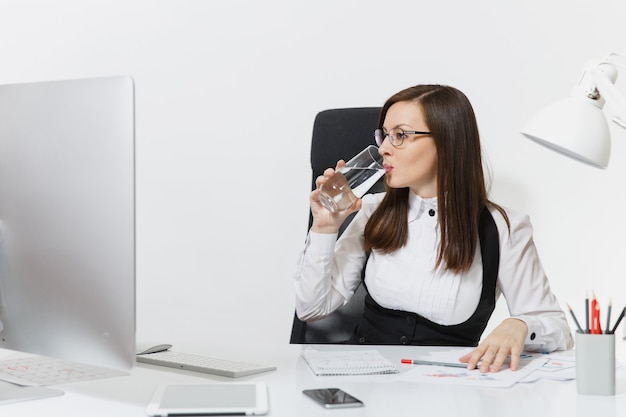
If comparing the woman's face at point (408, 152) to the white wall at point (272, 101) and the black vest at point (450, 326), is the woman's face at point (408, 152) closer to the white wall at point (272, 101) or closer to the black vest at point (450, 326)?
the black vest at point (450, 326)

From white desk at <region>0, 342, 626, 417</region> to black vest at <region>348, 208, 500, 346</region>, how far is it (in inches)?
19.3

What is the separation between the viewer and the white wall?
8.24 feet

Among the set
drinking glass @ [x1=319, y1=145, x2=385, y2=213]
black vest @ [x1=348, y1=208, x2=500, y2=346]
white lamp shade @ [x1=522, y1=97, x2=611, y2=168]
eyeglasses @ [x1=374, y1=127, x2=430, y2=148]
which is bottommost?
black vest @ [x1=348, y1=208, x2=500, y2=346]

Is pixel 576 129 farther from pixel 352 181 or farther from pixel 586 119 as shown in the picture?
pixel 352 181

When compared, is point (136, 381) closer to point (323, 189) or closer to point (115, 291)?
point (115, 291)

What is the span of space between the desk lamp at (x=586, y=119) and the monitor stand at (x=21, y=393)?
806mm

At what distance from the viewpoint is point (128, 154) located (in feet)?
3.10

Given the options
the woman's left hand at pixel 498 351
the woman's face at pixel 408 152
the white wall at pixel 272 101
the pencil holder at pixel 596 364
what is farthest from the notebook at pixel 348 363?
the white wall at pixel 272 101

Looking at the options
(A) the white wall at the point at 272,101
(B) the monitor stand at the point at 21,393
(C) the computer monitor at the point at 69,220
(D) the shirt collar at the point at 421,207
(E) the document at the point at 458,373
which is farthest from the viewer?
(A) the white wall at the point at 272,101

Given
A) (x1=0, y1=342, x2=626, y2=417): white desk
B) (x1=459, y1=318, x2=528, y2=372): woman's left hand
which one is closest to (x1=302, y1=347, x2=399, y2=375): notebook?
(x1=0, y1=342, x2=626, y2=417): white desk

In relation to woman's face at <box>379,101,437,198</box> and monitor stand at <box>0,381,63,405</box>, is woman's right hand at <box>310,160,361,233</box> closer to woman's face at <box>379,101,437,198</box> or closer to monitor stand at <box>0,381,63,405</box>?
woman's face at <box>379,101,437,198</box>

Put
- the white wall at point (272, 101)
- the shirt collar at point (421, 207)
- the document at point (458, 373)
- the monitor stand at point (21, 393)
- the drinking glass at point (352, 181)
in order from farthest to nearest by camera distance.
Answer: the white wall at point (272, 101)
the shirt collar at point (421, 207)
the drinking glass at point (352, 181)
the document at point (458, 373)
the monitor stand at point (21, 393)

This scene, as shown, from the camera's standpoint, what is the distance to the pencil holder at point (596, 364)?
1096 millimetres

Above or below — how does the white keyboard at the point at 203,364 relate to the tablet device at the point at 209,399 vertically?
below
